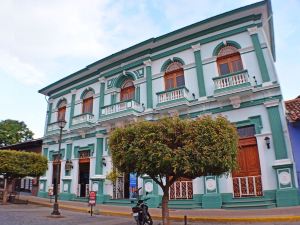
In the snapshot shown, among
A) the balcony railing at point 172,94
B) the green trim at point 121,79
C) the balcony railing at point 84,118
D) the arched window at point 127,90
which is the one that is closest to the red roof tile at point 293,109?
the balcony railing at point 172,94

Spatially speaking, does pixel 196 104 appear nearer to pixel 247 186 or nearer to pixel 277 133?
pixel 277 133

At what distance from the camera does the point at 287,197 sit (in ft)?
34.6

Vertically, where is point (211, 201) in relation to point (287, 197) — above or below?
below

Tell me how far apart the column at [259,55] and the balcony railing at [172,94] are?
146 inches

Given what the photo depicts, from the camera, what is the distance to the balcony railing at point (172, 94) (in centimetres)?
1387

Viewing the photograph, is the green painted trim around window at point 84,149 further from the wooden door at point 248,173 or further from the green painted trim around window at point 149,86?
the wooden door at point 248,173

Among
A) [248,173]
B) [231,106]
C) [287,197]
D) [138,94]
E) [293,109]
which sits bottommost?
[287,197]

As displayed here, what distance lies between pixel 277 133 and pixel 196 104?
13.1 feet

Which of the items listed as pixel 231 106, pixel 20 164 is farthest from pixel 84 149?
pixel 231 106

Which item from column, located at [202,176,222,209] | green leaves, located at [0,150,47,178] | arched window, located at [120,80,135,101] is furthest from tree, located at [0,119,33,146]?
column, located at [202,176,222,209]

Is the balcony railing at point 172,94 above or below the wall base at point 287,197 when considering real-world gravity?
above

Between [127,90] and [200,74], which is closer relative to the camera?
[200,74]

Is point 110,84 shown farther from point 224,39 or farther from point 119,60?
point 224,39

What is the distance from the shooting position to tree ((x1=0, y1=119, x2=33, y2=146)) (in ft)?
95.2
